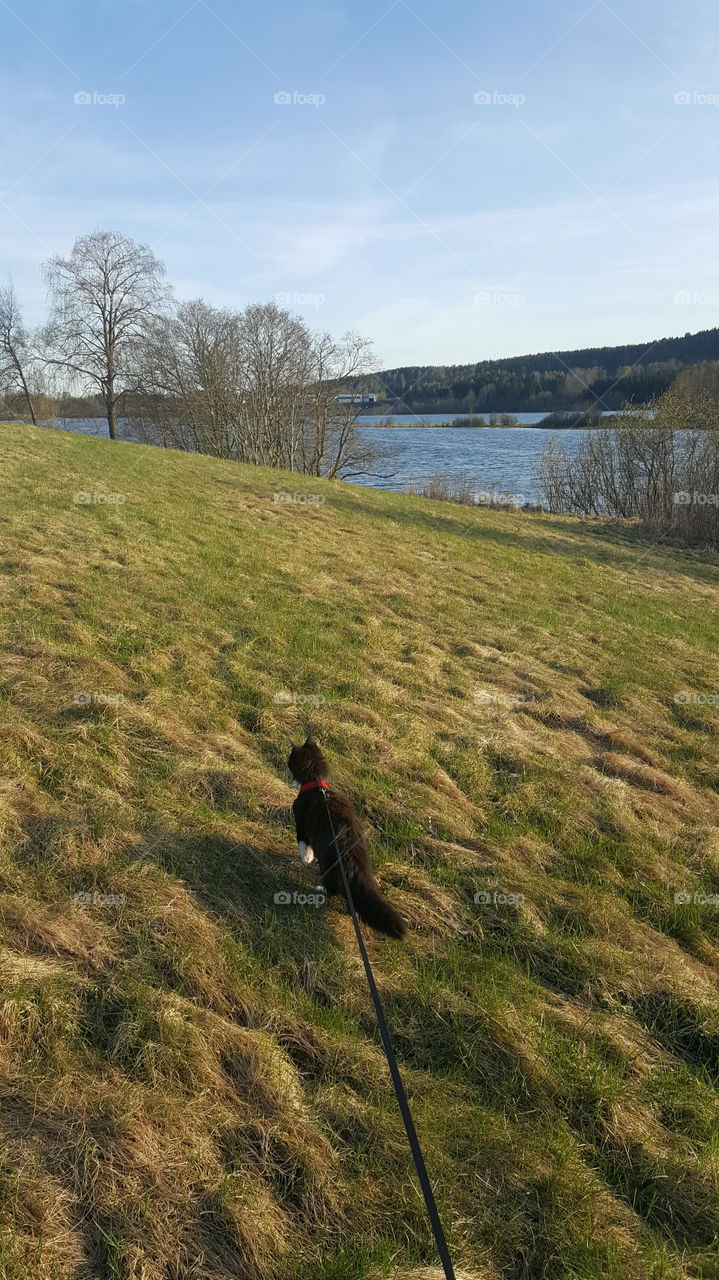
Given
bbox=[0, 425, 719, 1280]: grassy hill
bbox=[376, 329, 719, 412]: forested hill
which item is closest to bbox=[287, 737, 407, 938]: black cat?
bbox=[0, 425, 719, 1280]: grassy hill

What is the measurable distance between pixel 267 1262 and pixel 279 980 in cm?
115

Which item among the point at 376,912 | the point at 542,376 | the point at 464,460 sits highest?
the point at 542,376

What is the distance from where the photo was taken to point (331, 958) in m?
3.36

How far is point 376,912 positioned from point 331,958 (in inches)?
13.6

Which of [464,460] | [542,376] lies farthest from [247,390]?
[542,376]

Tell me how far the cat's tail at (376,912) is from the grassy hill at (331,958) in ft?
0.75

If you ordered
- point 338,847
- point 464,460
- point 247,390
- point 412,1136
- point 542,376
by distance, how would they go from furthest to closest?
1. point 542,376
2. point 464,460
3. point 247,390
4. point 338,847
5. point 412,1136

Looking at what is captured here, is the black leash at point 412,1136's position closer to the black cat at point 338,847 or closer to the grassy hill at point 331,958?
the black cat at point 338,847

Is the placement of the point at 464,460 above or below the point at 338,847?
above

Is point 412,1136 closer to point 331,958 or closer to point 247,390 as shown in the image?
point 331,958

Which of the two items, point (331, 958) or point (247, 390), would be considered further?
point (247, 390)

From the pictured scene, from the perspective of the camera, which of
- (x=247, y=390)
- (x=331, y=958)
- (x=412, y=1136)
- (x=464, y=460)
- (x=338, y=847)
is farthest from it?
(x=464, y=460)

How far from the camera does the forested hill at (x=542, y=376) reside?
74.3 m

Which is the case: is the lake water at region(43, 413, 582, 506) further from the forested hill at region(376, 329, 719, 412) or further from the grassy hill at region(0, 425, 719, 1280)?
the grassy hill at region(0, 425, 719, 1280)
